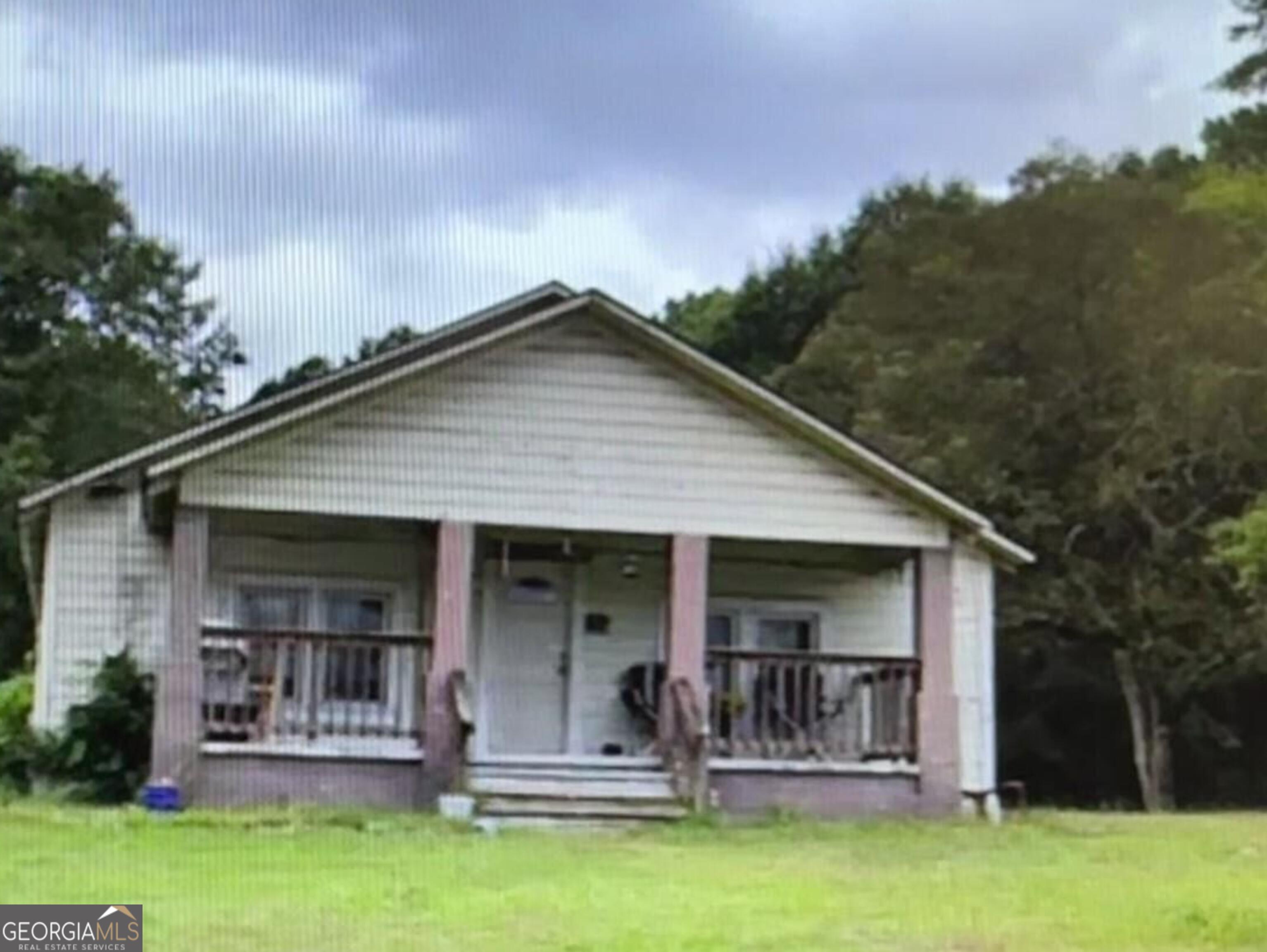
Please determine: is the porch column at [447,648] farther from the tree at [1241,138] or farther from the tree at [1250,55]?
the tree at [1241,138]

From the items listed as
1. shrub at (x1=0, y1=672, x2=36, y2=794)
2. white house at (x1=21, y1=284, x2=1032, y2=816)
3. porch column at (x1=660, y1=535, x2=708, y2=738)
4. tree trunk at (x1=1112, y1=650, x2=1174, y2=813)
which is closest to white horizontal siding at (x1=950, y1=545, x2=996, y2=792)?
white house at (x1=21, y1=284, x2=1032, y2=816)

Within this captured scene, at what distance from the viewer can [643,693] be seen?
13977 mm

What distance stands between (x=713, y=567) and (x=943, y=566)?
2.20m

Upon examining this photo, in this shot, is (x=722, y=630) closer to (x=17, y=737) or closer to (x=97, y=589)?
(x=97, y=589)

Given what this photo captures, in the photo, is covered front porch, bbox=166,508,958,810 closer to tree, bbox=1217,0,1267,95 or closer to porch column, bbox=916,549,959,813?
porch column, bbox=916,549,959,813

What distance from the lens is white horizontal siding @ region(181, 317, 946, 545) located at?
12.1 m

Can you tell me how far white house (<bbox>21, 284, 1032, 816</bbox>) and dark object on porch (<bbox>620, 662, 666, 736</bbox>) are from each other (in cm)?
3

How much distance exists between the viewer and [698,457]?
1280 cm

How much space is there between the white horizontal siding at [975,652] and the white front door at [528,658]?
3.03 meters

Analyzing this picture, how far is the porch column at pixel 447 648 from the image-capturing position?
38.3 ft

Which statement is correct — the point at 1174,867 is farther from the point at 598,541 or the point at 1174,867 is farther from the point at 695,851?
the point at 598,541

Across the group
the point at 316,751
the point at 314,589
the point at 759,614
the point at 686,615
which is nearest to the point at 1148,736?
the point at 759,614

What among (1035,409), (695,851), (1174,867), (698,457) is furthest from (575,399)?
(1035,409)

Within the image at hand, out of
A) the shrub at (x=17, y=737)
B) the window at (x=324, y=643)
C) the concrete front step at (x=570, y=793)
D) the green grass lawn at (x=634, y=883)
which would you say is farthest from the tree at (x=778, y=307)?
the green grass lawn at (x=634, y=883)
